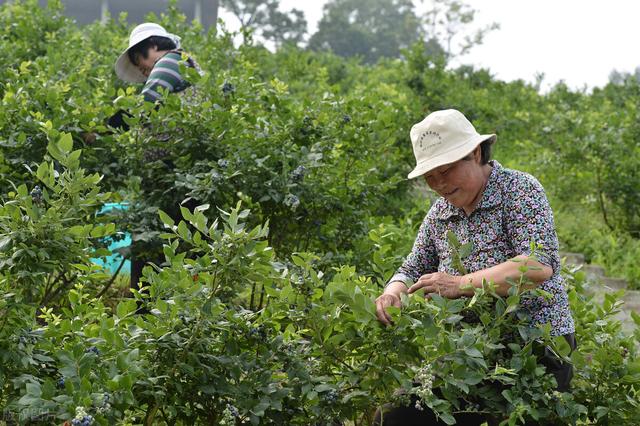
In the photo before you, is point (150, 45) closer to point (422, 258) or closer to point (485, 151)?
point (422, 258)

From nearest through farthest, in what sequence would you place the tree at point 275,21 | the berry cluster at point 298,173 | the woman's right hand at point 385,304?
the woman's right hand at point 385,304, the berry cluster at point 298,173, the tree at point 275,21

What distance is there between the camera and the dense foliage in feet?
9.37

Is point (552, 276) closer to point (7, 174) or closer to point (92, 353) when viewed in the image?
point (92, 353)

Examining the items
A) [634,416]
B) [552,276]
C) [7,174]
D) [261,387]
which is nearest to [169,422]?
[261,387]

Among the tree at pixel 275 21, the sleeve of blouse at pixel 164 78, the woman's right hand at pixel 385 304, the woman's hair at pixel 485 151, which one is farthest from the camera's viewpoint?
→ the tree at pixel 275 21

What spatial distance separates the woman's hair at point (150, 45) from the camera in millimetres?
5711

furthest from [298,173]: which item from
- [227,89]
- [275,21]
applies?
[275,21]

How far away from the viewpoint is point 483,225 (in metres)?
3.27

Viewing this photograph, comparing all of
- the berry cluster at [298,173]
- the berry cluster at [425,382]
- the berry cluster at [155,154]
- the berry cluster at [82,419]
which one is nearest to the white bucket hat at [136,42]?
the berry cluster at [155,154]

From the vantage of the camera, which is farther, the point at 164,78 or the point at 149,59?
the point at 149,59

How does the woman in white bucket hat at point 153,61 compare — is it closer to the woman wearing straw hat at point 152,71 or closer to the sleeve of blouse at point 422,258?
the woman wearing straw hat at point 152,71

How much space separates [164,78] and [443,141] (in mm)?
2559

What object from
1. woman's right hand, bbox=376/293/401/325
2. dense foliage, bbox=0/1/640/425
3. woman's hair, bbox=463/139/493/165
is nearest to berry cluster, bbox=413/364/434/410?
dense foliage, bbox=0/1/640/425

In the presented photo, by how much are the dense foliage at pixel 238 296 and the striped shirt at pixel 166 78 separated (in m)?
0.28
